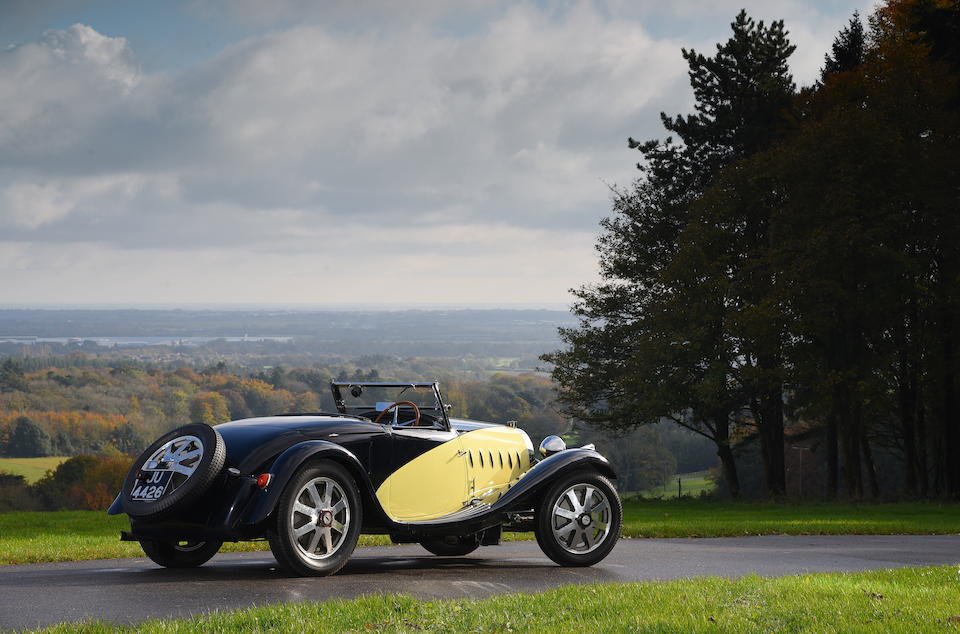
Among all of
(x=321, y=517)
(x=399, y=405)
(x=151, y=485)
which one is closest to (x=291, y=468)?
(x=321, y=517)

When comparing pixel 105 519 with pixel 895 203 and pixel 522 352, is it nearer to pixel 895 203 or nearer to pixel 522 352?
pixel 895 203

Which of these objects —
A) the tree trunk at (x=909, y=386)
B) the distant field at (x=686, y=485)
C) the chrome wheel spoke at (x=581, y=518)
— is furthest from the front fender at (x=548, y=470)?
the distant field at (x=686, y=485)

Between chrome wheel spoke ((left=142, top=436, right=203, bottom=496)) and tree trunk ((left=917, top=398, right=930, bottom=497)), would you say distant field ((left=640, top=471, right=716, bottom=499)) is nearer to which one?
tree trunk ((left=917, top=398, right=930, bottom=497))

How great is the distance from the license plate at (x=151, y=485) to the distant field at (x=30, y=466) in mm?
68366

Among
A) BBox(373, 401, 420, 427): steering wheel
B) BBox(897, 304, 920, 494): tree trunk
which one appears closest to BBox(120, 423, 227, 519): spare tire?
BBox(373, 401, 420, 427): steering wheel

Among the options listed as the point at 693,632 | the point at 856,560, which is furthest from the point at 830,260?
the point at 693,632

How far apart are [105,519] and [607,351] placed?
21959 mm

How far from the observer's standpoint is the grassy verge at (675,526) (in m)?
14.3

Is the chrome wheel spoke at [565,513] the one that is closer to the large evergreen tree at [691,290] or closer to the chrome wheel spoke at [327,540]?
the chrome wheel spoke at [327,540]

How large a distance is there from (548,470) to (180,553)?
12.4ft

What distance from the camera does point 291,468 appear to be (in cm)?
975

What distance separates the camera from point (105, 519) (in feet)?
73.1

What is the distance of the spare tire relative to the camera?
32.0 ft

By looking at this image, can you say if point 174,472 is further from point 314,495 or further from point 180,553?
point 180,553
